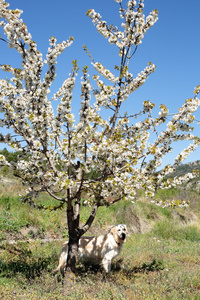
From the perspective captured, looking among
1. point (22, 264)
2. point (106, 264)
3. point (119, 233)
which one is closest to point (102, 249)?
point (106, 264)

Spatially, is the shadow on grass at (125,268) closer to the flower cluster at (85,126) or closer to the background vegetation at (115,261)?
the background vegetation at (115,261)

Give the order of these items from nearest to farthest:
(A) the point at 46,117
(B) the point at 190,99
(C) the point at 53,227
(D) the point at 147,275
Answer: (A) the point at 46,117, (B) the point at 190,99, (D) the point at 147,275, (C) the point at 53,227

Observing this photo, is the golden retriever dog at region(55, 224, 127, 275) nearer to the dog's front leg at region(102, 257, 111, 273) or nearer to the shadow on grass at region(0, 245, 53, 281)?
the dog's front leg at region(102, 257, 111, 273)

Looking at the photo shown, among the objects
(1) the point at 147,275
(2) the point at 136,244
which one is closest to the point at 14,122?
(1) the point at 147,275

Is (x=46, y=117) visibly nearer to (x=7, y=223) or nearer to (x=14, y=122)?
(x=14, y=122)

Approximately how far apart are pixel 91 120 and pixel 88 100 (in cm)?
55

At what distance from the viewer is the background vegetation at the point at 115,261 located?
5.14 meters

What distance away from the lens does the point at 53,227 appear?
36.4ft

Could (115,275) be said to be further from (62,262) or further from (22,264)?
(22,264)

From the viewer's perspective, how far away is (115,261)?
7.48 metres

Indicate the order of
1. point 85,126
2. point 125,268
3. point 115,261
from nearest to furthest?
point 85,126 < point 125,268 < point 115,261

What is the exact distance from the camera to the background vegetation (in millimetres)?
5145

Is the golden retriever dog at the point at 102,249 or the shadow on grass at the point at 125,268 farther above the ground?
the golden retriever dog at the point at 102,249

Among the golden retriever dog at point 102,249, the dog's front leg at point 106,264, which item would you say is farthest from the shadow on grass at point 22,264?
the dog's front leg at point 106,264
